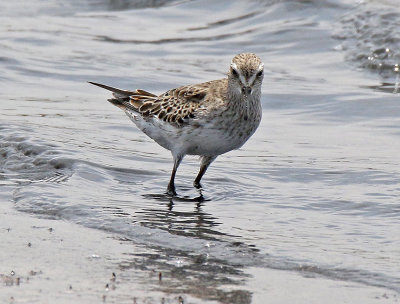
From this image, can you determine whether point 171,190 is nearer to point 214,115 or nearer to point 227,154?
point 214,115

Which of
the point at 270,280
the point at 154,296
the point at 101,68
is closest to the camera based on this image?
the point at 154,296

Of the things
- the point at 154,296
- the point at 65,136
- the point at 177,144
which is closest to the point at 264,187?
the point at 177,144

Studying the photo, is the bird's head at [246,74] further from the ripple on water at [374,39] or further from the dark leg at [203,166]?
the ripple on water at [374,39]

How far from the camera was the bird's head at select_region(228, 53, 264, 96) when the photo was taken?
29.9 ft

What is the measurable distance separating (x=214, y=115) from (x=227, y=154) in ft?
7.44

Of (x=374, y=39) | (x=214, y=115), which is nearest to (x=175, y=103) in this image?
(x=214, y=115)

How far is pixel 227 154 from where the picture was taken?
11.5 m

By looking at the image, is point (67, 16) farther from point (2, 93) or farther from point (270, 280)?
point (270, 280)

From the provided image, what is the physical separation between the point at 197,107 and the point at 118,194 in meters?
1.16

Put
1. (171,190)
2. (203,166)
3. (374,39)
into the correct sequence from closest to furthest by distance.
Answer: (171,190)
(203,166)
(374,39)

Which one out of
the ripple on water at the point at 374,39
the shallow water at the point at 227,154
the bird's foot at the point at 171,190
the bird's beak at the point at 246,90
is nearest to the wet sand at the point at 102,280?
the shallow water at the point at 227,154

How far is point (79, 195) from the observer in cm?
904

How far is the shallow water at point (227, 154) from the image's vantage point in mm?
7418

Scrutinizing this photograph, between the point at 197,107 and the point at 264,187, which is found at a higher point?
the point at 197,107
